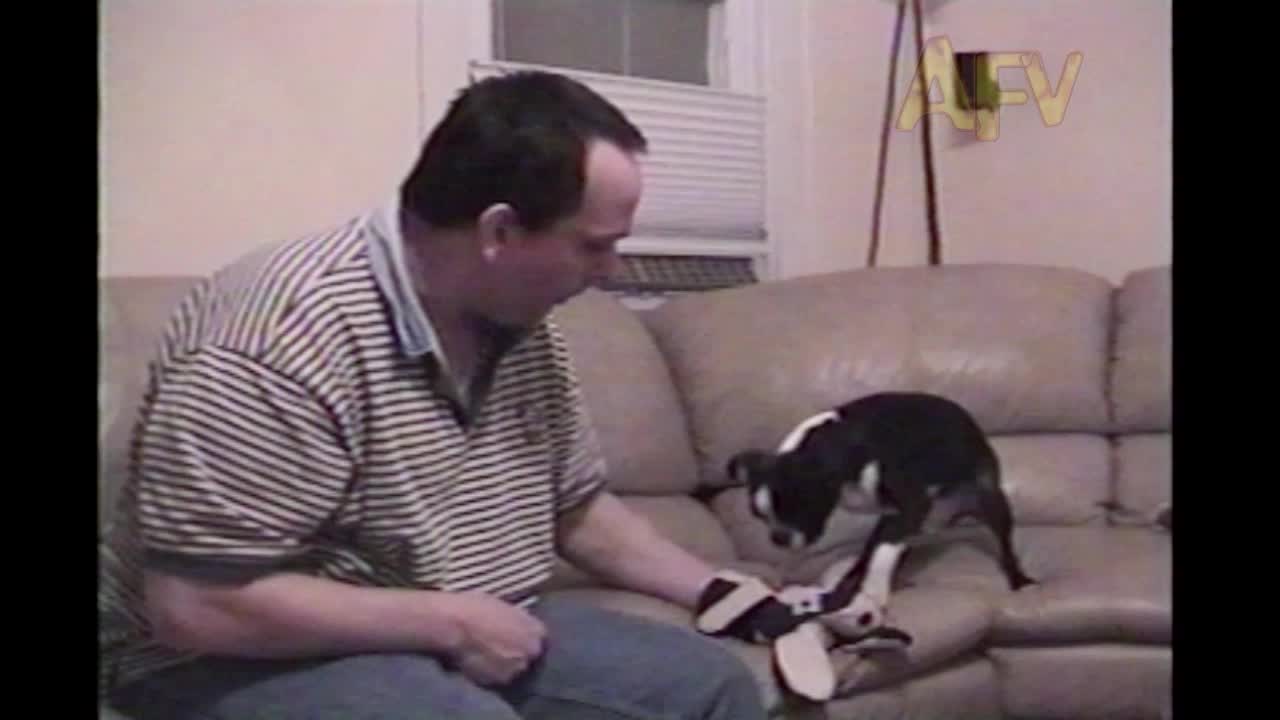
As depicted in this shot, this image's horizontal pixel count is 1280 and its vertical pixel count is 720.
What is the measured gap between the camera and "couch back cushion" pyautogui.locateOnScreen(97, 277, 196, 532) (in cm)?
74

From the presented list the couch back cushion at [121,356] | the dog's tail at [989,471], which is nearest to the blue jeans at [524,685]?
the couch back cushion at [121,356]

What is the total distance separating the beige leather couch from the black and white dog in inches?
0.7

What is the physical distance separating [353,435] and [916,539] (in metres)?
0.49

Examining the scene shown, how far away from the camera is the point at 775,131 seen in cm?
123

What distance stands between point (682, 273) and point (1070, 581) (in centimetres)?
42

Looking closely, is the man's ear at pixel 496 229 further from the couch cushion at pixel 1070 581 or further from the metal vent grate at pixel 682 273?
the couch cushion at pixel 1070 581

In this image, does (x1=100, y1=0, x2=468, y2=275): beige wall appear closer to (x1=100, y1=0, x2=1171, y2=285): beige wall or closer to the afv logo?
(x1=100, y1=0, x2=1171, y2=285): beige wall

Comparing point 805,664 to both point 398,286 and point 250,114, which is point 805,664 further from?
point 250,114

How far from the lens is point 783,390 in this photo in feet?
4.08

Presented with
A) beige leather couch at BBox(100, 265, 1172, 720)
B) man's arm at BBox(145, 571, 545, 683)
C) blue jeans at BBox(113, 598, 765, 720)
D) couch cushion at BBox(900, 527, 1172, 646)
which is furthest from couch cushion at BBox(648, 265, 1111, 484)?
man's arm at BBox(145, 571, 545, 683)

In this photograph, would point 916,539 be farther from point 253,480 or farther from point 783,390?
point 253,480

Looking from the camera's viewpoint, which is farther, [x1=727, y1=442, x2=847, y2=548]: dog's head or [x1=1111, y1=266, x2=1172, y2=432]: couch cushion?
A: [x1=1111, y1=266, x2=1172, y2=432]: couch cushion
